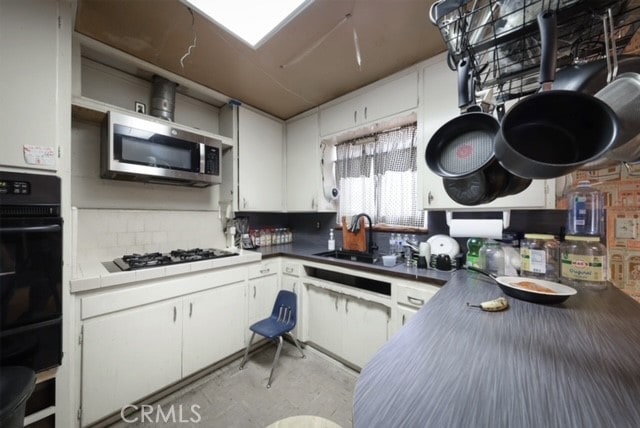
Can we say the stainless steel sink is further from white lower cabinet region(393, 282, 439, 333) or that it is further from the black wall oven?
the black wall oven

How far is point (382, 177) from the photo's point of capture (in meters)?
2.29

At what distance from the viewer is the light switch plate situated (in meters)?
1.17

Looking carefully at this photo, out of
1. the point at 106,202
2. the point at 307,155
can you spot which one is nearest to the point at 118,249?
the point at 106,202

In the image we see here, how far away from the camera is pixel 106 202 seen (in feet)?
5.85

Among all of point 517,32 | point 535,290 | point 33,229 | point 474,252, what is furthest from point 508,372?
point 33,229

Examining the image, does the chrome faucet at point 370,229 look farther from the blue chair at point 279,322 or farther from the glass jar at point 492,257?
the glass jar at point 492,257

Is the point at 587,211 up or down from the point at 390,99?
down

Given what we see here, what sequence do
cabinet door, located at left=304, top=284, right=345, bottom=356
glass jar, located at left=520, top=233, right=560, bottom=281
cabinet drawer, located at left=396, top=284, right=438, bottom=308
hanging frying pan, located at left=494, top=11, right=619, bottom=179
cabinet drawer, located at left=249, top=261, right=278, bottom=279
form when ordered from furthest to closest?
1. cabinet drawer, located at left=249, top=261, right=278, bottom=279
2. cabinet door, located at left=304, top=284, right=345, bottom=356
3. cabinet drawer, located at left=396, top=284, right=438, bottom=308
4. glass jar, located at left=520, top=233, right=560, bottom=281
5. hanging frying pan, located at left=494, top=11, right=619, bottom=179

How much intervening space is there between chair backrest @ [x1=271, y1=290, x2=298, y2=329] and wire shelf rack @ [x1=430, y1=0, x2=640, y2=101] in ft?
5.93

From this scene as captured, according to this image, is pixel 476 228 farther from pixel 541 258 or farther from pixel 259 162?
pixel 259 162

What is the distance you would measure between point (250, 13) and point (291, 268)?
6.01ft

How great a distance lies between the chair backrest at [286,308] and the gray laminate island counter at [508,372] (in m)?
1.34

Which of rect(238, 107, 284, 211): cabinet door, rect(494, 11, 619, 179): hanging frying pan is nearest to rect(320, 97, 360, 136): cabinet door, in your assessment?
rect(238, 107, 284, 211): cabinet door

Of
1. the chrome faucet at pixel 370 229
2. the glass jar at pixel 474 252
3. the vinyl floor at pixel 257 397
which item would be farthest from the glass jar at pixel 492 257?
the vinyl floor at pixel 257 397
